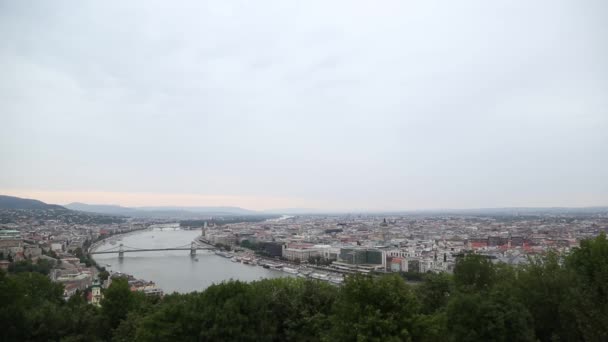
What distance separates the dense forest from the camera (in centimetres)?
322

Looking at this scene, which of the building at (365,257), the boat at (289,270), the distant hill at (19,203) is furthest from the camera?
the distant hill at (19,203)

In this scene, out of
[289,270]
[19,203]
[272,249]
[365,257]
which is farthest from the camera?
[19,203]

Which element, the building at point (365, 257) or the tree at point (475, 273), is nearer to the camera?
the tree at point (475, 273)

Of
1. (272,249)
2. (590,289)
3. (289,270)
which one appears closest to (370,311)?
(590,289)

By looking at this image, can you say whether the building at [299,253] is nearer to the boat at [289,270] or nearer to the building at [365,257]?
the building at [365,257]

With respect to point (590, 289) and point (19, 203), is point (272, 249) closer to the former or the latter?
point (590, 289)

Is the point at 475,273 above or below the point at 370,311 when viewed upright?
below

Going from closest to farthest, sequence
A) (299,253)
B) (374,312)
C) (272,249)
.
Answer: (374,312) → (299,253) → (272,249)

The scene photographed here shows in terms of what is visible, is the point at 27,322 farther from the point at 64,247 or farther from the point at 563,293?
the point at 64,247

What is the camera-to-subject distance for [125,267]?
795 inches

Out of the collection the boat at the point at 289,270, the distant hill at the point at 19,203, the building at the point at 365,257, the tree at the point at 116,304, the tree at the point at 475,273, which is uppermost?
the distant hill at the point at 19,203

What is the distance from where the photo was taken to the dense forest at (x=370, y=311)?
3.22 metres

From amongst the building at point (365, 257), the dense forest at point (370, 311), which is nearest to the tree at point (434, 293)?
the dense forest at point (370, 311)

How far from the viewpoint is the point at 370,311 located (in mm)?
3143
